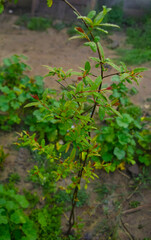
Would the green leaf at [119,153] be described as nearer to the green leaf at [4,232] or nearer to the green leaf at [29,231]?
the green leaf at [29,231]

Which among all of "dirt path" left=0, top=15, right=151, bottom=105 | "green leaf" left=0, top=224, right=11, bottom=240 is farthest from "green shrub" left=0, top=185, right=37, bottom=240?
"dirt path" left=0, top=15, right=151, bottom=105

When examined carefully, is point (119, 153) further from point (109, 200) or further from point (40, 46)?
point (40, 46)

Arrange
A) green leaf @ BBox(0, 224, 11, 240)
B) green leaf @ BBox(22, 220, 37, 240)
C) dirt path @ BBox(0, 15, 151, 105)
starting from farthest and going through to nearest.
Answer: dirt path @ BBox(0, 15, 151, 105) < green leaf @ BBox(22, 220, 37, 240) < green leaf @ BBox(0, 224, 11, 240)

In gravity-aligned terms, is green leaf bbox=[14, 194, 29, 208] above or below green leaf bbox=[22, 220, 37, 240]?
above

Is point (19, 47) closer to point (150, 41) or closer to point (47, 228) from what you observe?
point (150, 41)

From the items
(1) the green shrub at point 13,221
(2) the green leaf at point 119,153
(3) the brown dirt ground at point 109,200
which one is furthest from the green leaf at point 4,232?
(2) the green leaf at point 119,153

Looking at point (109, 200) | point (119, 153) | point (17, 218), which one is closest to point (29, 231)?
point (17, 218)

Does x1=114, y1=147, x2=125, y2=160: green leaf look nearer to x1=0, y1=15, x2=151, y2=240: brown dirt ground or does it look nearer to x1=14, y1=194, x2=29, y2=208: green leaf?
x1=0, y1=15, x2=151, y2=240: brown dirt ground

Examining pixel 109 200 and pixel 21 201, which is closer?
pixel 21 201

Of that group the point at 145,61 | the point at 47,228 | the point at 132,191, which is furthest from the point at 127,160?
the point at 145,61

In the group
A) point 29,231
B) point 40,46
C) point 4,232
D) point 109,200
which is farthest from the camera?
point 40,46

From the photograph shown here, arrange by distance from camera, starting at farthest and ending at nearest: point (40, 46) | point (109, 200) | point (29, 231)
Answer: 1. point (40, 46)
2. point (109, 200)
3. point (29, 231)

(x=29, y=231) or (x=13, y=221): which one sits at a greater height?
(x=13, y=221)

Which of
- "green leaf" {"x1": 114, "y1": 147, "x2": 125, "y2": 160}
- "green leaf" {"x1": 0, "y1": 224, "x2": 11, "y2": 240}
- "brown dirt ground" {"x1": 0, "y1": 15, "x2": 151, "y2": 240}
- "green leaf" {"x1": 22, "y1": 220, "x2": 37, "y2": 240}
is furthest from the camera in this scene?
"green leaf" {"x1": 114, "y1": 147, "x2": 125, "y2": 160}
